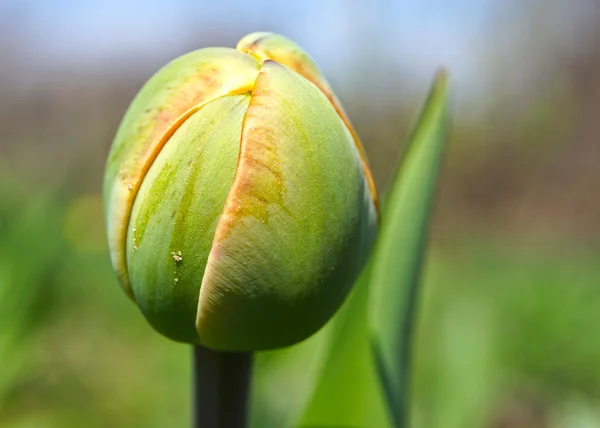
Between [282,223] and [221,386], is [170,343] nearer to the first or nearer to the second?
[221,386]

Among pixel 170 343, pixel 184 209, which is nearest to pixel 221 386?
pixel 184 209

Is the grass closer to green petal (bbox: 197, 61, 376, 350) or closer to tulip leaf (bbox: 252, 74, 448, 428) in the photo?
tulip leaf (bbox: 252, 74, 448, 428)

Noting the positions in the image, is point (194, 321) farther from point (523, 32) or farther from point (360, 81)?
point (523, 32)

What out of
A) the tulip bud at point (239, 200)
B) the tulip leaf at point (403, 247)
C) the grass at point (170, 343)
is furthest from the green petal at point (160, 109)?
the grass at point (170, 343)

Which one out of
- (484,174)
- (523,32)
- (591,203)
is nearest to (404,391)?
(523,32)

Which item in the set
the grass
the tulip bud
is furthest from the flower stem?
the grass

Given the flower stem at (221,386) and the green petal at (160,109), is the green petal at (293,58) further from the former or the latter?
the flower stem at (221,386)
